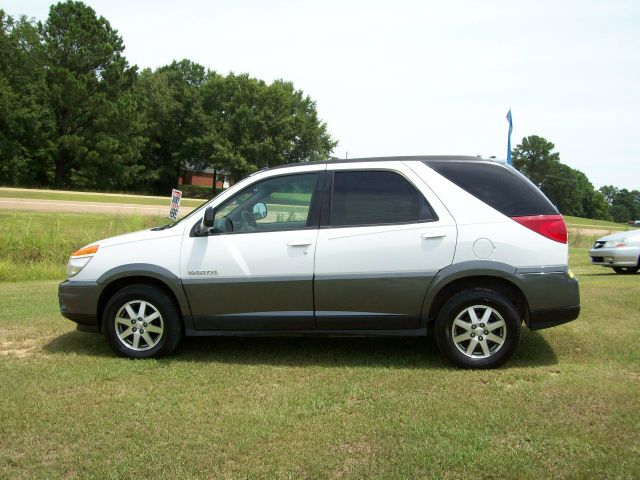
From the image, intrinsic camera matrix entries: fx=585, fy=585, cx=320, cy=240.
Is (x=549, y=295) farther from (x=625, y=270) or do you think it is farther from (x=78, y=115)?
(x=78, y=115)

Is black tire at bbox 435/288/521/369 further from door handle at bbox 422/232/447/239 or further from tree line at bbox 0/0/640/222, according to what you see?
tree line at bbox 0/0/640/222

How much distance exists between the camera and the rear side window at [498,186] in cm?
509

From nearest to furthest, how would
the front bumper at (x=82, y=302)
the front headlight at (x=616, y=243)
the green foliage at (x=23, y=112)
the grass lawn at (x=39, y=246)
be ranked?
the front bumper at (x=82, y=302)
the front headlight at (x=616, y=243)
the grass lawn at (x=39, y=246)
the green foliage at (x=23, y=112)

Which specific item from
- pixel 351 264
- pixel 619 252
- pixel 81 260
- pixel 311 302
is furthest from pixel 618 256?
pixel 81 260

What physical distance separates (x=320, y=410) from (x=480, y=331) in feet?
5.44

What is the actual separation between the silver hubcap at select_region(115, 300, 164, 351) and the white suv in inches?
0.4

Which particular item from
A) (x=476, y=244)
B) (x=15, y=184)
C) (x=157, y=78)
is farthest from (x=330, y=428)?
(x=157, y=78)

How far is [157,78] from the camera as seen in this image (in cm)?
6656

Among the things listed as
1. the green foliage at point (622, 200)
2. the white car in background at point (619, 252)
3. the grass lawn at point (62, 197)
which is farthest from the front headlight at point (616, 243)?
the green foliage at point (622, 200)

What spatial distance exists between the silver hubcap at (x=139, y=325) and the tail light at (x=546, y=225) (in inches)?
134

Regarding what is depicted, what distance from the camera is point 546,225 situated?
5.02m

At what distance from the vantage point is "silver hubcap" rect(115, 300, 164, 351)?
5.46 meters

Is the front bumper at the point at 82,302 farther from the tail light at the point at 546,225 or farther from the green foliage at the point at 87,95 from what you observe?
the green foliage at the point at 87,95

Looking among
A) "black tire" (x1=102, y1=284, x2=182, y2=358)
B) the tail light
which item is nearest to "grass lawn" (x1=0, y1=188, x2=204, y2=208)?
"black tire" (x1=102, y1=284, x2=182, y2=358)
